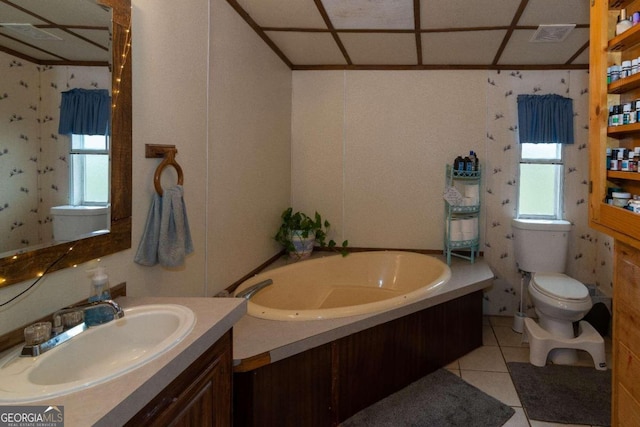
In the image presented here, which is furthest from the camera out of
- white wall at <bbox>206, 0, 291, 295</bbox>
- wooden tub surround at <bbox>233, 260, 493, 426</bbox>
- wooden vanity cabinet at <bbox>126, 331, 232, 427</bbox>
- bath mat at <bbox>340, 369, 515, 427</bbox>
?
white wall at <bbox>206, 0, 291, 295</bbox>

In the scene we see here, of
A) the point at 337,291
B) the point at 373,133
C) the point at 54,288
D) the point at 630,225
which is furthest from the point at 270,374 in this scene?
the point at 373,133

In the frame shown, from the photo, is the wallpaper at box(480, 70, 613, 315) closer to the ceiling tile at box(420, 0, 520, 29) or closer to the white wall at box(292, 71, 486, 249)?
the white wall at box(292, 71, 486, 249)

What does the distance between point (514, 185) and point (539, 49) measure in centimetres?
114

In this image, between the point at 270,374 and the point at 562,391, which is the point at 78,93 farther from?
the point at 562,391

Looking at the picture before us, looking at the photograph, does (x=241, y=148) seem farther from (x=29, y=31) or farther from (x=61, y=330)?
(x=61, y=330)

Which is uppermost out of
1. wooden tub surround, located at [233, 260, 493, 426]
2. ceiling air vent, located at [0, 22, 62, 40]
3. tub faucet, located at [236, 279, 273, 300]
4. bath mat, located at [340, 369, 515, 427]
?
ceiling air vent, located at [0, 22, 62, 40]

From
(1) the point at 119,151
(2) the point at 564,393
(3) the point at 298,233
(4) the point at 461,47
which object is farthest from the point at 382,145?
(1) the point at 119,151

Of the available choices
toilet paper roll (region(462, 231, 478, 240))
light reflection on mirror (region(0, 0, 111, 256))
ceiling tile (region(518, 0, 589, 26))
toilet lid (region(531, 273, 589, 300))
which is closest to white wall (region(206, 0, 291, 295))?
light reflection on mirror (region(0, 0, 111, 256))

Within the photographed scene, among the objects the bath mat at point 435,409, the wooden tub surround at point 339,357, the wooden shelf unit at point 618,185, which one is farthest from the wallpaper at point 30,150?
the wooden shelf unit at point 618,185

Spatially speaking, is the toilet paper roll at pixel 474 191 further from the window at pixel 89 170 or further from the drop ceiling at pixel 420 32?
the window at pixel 89 170

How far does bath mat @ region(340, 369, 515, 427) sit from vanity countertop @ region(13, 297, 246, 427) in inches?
51.0

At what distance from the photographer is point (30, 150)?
1.13 metres

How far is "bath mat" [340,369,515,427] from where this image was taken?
212cm

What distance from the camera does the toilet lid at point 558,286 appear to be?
2.71 metres
